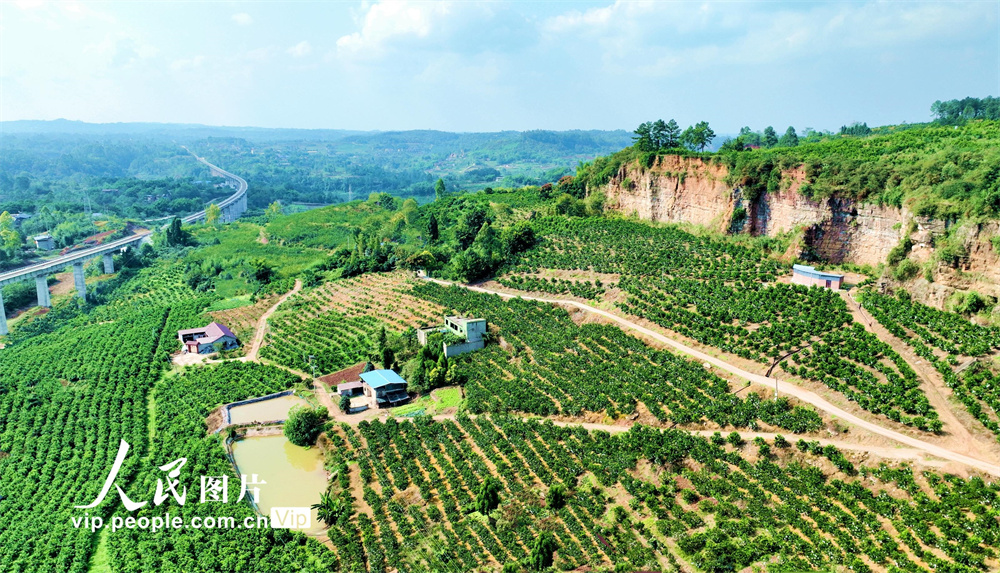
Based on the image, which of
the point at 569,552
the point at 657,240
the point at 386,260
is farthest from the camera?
the point at 386,260

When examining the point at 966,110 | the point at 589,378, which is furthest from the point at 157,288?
the point at 966,110

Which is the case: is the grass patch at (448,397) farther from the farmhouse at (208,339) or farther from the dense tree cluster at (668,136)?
the dense tree cluster at (668,136)

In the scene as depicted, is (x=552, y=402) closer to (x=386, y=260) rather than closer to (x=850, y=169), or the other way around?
(x=850, y=169)

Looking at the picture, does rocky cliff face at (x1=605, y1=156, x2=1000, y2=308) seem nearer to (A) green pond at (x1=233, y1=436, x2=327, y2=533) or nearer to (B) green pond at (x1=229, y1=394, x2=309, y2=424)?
(A) green pond at (x1=233, y1=436, x2=327, y2=533)

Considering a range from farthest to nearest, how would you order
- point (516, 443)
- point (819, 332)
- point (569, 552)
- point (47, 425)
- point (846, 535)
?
point (47, 425) → point (819, 332) → point (516, 443) → point (569, 552) → point (846, 535)

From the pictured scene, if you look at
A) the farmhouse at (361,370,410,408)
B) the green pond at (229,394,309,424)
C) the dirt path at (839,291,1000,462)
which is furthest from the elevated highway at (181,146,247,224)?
the dirt path at (839,291,1000,462)

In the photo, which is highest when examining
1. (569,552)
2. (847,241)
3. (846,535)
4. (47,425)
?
(847,241)

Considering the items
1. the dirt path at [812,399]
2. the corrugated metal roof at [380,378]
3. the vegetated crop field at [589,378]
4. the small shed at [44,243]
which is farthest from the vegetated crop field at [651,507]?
the small shed at [44,243]

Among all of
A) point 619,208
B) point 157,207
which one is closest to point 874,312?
point 619,208
